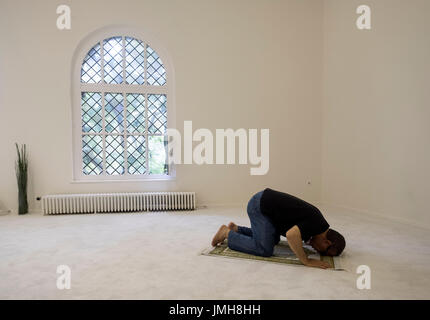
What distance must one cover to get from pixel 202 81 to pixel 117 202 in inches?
91.0

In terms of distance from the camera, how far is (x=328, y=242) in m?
2.16

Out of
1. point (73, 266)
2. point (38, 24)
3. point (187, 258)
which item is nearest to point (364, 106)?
point (187, 258)

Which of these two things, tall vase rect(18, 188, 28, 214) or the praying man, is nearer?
the praying man

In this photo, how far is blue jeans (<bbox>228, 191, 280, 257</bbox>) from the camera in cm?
222

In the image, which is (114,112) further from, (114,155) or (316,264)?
(316,264)

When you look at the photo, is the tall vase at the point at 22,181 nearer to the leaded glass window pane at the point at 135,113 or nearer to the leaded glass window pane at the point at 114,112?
the leaded glass window pane at the point at 114,112

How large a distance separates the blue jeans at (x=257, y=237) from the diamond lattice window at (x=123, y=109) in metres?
2.48

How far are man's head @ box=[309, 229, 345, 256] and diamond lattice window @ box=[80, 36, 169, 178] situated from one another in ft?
9.69

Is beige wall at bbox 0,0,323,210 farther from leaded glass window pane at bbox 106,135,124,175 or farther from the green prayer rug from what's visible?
the green prayer rug

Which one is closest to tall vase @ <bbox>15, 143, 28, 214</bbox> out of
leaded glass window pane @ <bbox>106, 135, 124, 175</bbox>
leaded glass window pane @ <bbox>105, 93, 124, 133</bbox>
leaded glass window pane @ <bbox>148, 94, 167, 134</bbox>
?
leaded glass window pane @ <bbox>106, 135, 124, 175</bbox>

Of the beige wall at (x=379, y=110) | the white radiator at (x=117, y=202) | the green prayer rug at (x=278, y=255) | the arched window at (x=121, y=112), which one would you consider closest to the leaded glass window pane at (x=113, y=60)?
the arched window at (x=121, y=112)

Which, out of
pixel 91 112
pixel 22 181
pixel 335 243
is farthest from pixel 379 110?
pixel 22 181

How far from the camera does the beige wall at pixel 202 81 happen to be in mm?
4152
